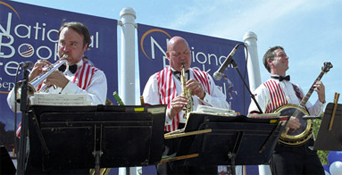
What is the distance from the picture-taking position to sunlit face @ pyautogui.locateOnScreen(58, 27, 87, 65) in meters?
3.76

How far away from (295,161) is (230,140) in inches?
66.9

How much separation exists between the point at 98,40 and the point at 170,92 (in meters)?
2.78

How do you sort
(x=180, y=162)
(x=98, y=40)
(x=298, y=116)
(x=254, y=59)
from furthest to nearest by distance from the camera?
(x=254, y=59), (x=98, y=40), (x=298, y=116), (x=180, y=162)

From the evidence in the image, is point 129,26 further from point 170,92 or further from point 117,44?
point 170,92

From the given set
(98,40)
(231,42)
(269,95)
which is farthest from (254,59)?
(98,40)

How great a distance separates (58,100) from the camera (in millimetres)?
2768

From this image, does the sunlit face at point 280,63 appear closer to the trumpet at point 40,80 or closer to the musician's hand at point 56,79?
the trumpet at point 40,80

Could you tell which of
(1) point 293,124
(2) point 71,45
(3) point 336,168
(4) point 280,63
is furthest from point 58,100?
(3) point 336,168

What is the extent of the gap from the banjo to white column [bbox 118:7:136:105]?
8.87 feet

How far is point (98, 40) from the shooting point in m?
6.29

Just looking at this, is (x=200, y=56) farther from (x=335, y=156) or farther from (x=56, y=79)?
(x=56, y=79)

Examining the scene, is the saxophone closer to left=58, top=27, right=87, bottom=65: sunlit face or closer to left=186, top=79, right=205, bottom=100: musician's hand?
left=186, top=79, right=205, bottom=100: musician's hand

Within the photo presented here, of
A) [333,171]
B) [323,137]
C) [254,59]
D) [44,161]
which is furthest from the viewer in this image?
[254,59]

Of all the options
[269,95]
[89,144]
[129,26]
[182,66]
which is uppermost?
[129,26]
